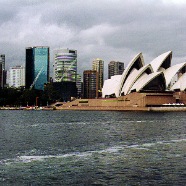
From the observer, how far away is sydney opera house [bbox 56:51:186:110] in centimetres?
8906

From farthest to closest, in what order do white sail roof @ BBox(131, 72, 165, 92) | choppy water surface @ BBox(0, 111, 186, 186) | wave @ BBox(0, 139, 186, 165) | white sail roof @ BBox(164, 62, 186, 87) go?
1. white sail roof @ BBox(164, 62, 186, 87)
2. white sail roof @ BBox(131, 72, 165, 92)
3. wave @ BBox(0, 139, 186, 165)
4. choppy water surface @ BBox(0, 111, 186, 186)

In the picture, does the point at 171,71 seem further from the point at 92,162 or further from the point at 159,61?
the point at 92,162

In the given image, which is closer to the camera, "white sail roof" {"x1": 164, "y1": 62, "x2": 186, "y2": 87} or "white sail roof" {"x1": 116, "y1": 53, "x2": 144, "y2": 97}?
"white sail roof" {"x1": 116, "y1": 53, "x2": 144, "y2": 97}

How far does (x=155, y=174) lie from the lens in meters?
15.6

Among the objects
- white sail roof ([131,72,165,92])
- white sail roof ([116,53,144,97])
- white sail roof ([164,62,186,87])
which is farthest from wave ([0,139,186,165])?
white sail roof ([164,62,186,87])

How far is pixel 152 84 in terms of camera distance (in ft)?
299

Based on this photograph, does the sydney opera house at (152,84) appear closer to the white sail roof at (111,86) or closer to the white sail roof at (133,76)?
the white sail roof at (133,76)

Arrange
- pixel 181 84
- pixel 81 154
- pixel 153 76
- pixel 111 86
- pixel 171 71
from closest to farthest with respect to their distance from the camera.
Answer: pixel 81 154
pixel 153 76
pixel 171 71
pixel 181 84
pixel 111 86

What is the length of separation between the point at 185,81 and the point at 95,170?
79.9 metres

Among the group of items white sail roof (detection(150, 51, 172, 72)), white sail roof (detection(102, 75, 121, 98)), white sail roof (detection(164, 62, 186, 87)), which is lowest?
white sail roof (detection(102, 75, 121, 98))

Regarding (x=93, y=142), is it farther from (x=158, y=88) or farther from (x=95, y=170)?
(x=158, y=88)

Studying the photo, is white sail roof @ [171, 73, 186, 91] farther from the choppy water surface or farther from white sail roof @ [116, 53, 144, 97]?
the choppy water surface

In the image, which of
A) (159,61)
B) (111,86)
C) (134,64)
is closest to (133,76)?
(134,64)

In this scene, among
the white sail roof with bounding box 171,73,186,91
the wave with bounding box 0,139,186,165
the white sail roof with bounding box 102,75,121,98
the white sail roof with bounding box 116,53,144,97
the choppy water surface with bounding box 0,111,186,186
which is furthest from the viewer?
the white sail roof with bounding box 102,75,121,98
